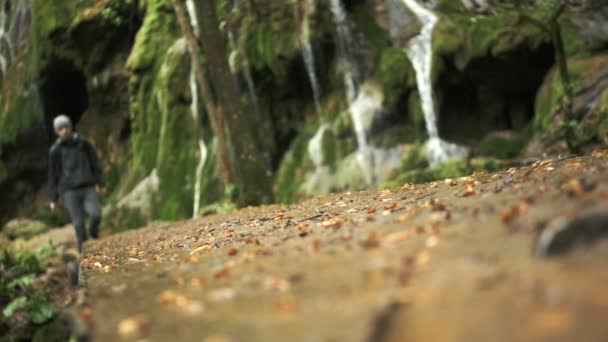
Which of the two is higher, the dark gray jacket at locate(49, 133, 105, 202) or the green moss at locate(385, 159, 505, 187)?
the dark gray jacket at locate(49, 133, 105, 202)

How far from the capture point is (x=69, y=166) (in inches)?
345

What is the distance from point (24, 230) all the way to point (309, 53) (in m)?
13.9

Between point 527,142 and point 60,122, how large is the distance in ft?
38.2

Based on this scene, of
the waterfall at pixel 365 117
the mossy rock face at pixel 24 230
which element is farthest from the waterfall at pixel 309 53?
the mossy rock face at pixel 24 230

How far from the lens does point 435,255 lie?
8.98 feet

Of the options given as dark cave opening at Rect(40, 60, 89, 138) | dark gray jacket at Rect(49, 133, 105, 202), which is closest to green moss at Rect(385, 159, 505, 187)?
dark gray jacket at Rect(49, 133, 105, 202)

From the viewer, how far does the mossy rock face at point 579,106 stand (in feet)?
40.4

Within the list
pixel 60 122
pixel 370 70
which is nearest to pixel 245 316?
pixel 60 122

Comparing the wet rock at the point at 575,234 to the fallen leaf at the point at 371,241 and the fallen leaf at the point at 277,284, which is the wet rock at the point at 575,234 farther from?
the fallen leaf at the point at 277,284

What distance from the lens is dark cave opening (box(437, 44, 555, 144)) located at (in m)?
16.0

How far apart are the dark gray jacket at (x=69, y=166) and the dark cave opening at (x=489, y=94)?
10236mm

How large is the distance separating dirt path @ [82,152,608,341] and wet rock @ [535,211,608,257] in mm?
46

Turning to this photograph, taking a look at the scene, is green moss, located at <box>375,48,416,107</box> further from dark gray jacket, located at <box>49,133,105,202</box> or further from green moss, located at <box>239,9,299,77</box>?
dark gray jacket, located at <box>49,133,105,202</box>

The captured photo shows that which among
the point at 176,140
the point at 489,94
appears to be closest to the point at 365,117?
the point at 489,94
